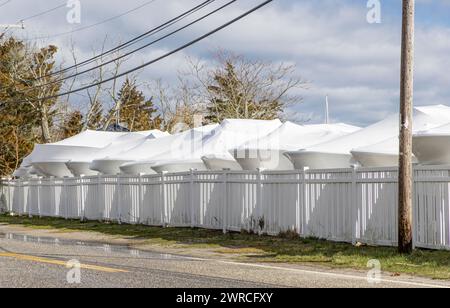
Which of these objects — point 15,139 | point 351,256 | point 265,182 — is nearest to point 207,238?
point 265,182

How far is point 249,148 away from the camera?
22.2 m

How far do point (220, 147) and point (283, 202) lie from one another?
7603mm

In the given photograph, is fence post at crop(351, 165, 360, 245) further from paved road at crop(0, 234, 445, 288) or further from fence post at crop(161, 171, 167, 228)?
fence post at crop(161, 171, 167, 228)

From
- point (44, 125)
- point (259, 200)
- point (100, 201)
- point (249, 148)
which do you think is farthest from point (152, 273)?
point (44, 125)

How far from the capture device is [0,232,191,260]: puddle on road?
1491 centimetres

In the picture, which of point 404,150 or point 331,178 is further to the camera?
point 331,178

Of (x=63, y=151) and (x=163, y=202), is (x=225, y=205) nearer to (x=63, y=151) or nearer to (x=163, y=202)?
(x=163, y=202)

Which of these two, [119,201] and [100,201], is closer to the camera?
[119,201]

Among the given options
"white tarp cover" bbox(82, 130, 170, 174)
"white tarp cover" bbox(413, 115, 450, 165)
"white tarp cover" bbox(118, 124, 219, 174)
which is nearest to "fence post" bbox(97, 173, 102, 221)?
"white tarp cover" bbox(118, 124, 219, 174)

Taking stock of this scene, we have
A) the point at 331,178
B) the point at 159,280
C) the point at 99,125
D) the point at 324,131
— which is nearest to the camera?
the point at 159,280

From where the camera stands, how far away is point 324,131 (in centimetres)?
2430

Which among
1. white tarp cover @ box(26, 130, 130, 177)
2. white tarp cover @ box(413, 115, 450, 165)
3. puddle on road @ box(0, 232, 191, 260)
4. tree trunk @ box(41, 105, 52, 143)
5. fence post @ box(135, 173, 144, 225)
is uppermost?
tree trunk @ box(41, 105, 52, 143)
